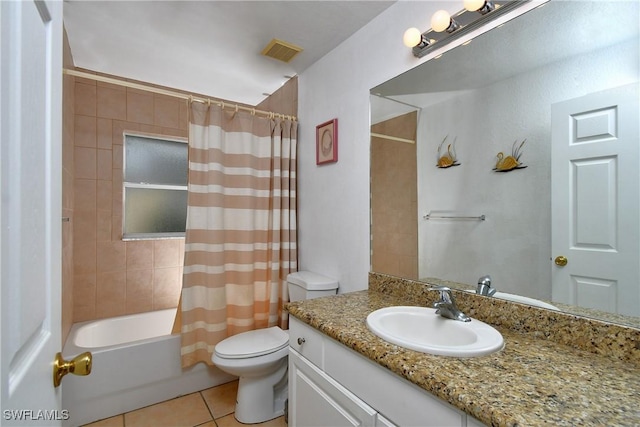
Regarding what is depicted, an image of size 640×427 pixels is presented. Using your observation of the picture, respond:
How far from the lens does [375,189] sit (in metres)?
1.71

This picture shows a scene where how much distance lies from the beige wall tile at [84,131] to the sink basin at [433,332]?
258 centimetres

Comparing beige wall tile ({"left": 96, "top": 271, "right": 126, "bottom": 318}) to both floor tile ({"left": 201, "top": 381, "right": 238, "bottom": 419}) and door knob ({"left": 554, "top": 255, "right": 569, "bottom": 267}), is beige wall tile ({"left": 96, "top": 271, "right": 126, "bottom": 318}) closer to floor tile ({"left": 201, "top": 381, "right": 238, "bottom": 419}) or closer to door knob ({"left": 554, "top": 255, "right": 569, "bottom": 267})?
floor tile ({"left": 201, "top": 381, "right": 238, "bottom": 419})

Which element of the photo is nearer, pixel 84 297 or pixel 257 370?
pixel 257 370

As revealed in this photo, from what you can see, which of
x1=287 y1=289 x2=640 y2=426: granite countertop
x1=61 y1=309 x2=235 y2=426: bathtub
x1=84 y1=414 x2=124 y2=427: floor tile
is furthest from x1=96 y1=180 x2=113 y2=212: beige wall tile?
x1=287 y1=289 x2=640 y2=426: granite countertop

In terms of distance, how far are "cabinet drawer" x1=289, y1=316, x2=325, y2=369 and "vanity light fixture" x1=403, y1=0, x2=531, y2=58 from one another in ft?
4.45

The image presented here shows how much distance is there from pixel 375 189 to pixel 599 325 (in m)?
1.08

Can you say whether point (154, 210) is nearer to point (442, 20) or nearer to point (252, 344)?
point (252, 344)

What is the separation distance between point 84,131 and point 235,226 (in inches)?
59.3

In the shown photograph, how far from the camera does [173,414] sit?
1.81 meters

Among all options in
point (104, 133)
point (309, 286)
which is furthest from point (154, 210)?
point (309, 286)

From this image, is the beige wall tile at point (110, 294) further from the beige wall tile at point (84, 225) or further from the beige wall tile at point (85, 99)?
the beige wall tile at point (85, 99)

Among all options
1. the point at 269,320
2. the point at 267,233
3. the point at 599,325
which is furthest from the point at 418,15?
the point at 269,320

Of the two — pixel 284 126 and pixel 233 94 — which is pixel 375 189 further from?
pixel 233 94

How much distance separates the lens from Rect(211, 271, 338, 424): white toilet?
1669mm
